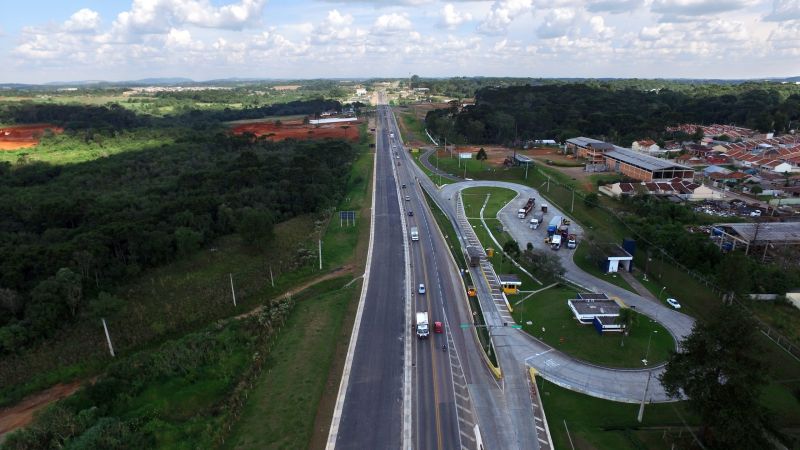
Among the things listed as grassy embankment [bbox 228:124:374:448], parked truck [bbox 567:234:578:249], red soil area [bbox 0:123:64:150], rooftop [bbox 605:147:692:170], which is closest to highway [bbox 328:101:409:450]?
grassy embankment [bbox 228:124:374:448]

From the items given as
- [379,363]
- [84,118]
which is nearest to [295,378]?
[379,363]

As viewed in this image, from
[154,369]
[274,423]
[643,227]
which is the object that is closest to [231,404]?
[274,423]

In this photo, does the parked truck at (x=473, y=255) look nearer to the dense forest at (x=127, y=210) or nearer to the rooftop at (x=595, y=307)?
the rooftop at (x=595, y=307)

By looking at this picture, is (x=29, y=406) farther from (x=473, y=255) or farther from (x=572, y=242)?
(x=572, y=242)

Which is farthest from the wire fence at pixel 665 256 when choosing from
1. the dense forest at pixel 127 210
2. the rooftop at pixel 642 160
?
the dense forest at pixel 127 210

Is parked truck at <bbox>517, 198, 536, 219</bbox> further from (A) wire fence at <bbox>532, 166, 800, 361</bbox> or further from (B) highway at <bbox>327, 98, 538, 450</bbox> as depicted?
(B) highway at <bbox>327, 98, 538, 450</bbox>
